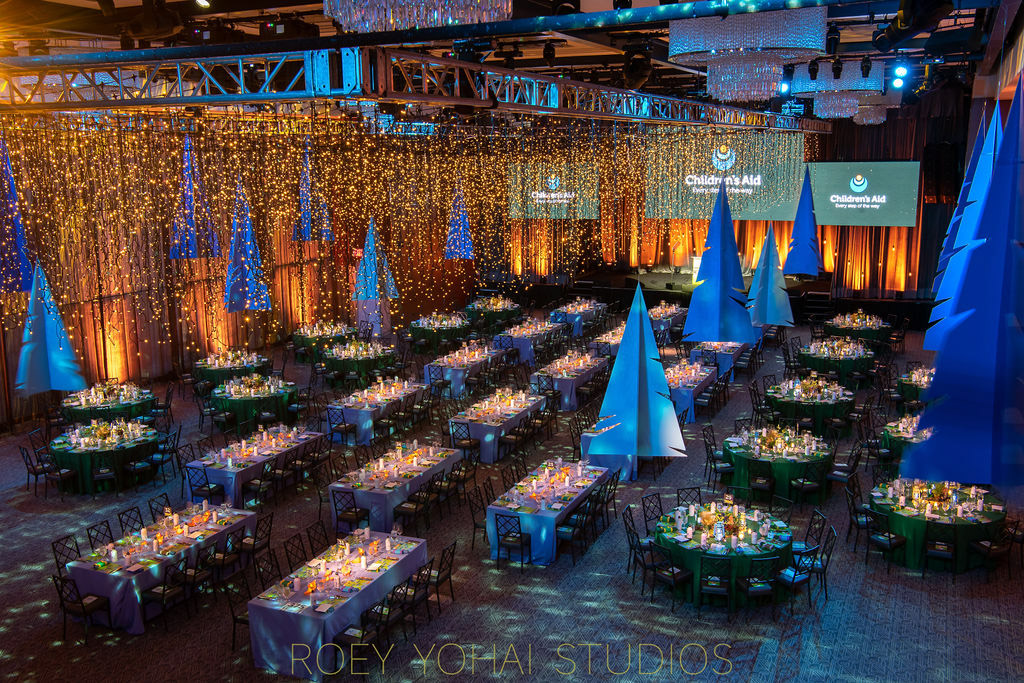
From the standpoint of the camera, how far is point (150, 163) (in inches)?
615

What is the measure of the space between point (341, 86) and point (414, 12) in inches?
131

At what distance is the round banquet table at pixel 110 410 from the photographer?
13375 millimetres

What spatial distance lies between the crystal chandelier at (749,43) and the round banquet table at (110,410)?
10137 millimetres

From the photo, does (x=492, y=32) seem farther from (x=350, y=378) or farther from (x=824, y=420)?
(x=350, y=378)

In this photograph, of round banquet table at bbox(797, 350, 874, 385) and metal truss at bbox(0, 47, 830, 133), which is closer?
metal truss at bbox(0, 47, 830, 133)

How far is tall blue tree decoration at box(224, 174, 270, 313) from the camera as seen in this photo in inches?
651

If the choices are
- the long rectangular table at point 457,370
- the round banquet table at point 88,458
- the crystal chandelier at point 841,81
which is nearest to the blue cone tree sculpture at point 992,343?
→ the crystal chandelier at point 841,81

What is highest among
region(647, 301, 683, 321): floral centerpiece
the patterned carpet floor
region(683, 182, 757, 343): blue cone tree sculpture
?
region(683, 182, 757, 343): blue cone tree sculpture

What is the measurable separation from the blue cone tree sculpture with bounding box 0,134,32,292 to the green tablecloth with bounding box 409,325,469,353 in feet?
27.1

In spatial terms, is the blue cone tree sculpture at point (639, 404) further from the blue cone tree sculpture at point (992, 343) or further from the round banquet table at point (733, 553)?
the blue cone tree sculpture at point (992, 343)

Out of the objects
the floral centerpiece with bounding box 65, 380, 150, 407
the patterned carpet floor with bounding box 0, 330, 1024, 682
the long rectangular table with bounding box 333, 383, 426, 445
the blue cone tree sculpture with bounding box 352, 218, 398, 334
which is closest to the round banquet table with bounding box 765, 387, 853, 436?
the patterned carpet floor with bounding box 0, 330, 1024, 682

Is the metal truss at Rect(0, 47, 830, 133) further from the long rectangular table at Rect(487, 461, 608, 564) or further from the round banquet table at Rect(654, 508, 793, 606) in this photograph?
the round banquet table at Rect(654, 508, 793, 606)

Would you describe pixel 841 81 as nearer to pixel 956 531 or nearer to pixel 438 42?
pixel 438 42

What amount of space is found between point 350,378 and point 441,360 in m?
1.74
